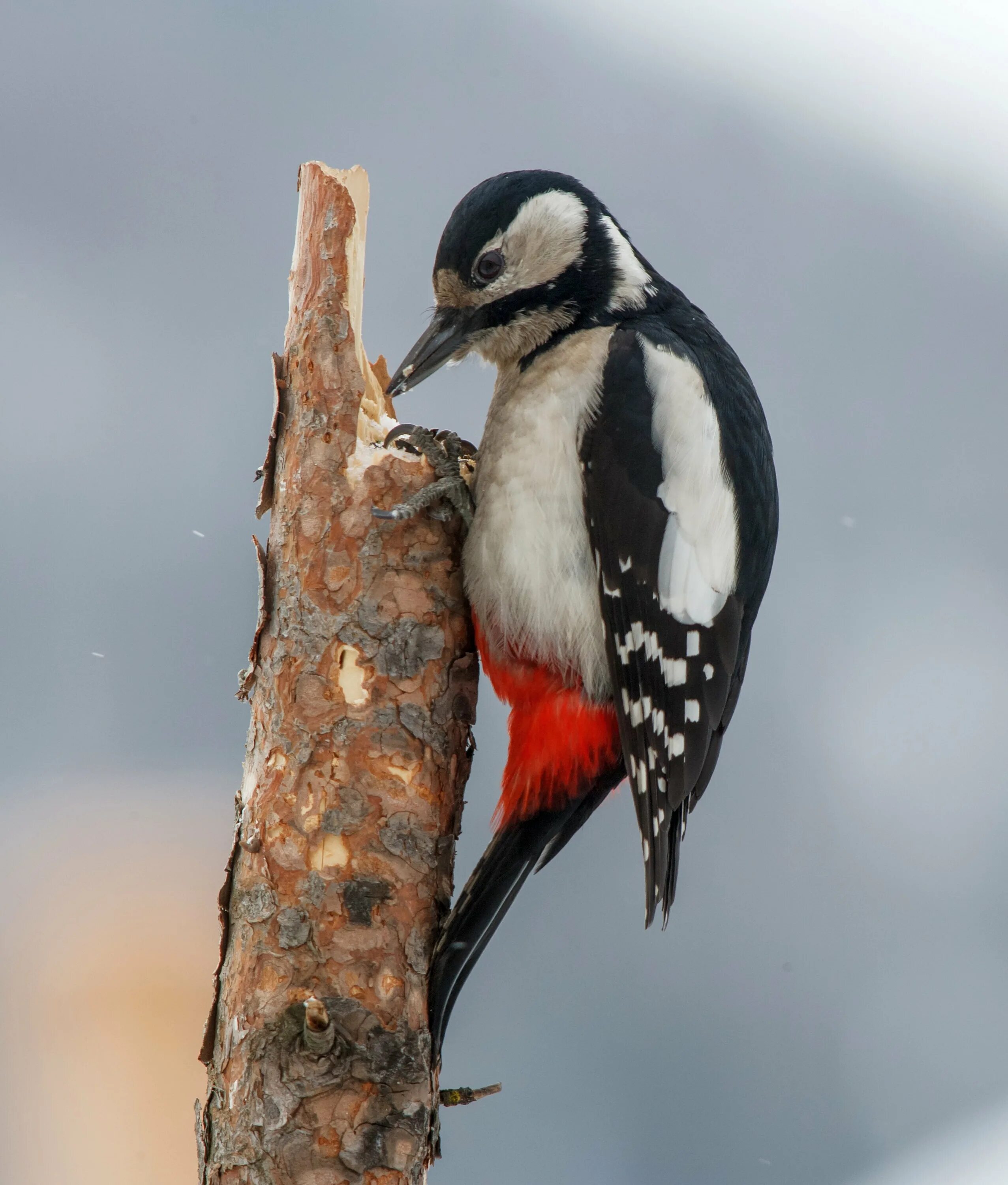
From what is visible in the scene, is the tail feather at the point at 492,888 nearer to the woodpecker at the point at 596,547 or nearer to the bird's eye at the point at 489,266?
the woodpecker at the point at 596,547

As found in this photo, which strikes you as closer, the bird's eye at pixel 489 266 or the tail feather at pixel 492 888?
the tail feather at pixel 492 888

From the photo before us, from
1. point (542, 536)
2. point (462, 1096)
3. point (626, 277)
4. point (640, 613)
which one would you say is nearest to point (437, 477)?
point (542, 536)

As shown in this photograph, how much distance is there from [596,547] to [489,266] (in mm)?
373

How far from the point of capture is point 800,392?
94.8 inches

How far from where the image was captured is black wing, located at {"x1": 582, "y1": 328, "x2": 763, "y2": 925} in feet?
3.69

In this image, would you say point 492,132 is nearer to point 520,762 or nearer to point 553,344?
point 553,344

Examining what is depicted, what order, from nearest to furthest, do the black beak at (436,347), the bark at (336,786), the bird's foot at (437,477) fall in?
the bark at (336,786) → the bird's foot at (437,477) → the black beak at (436,347)

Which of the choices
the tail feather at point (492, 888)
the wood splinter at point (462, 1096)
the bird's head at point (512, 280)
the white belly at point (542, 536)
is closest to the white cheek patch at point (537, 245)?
the bird's head at point (512, 280)

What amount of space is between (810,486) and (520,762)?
148 cm

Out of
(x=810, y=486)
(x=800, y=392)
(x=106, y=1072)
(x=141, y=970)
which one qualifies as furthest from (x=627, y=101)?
(x=106, y=1072)

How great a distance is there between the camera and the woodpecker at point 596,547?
1125 mm

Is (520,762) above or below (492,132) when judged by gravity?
below

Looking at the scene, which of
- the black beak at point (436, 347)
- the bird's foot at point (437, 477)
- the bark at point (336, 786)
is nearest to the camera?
the bark at point (336, 786)

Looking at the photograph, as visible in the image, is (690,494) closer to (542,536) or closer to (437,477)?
(542,536)
